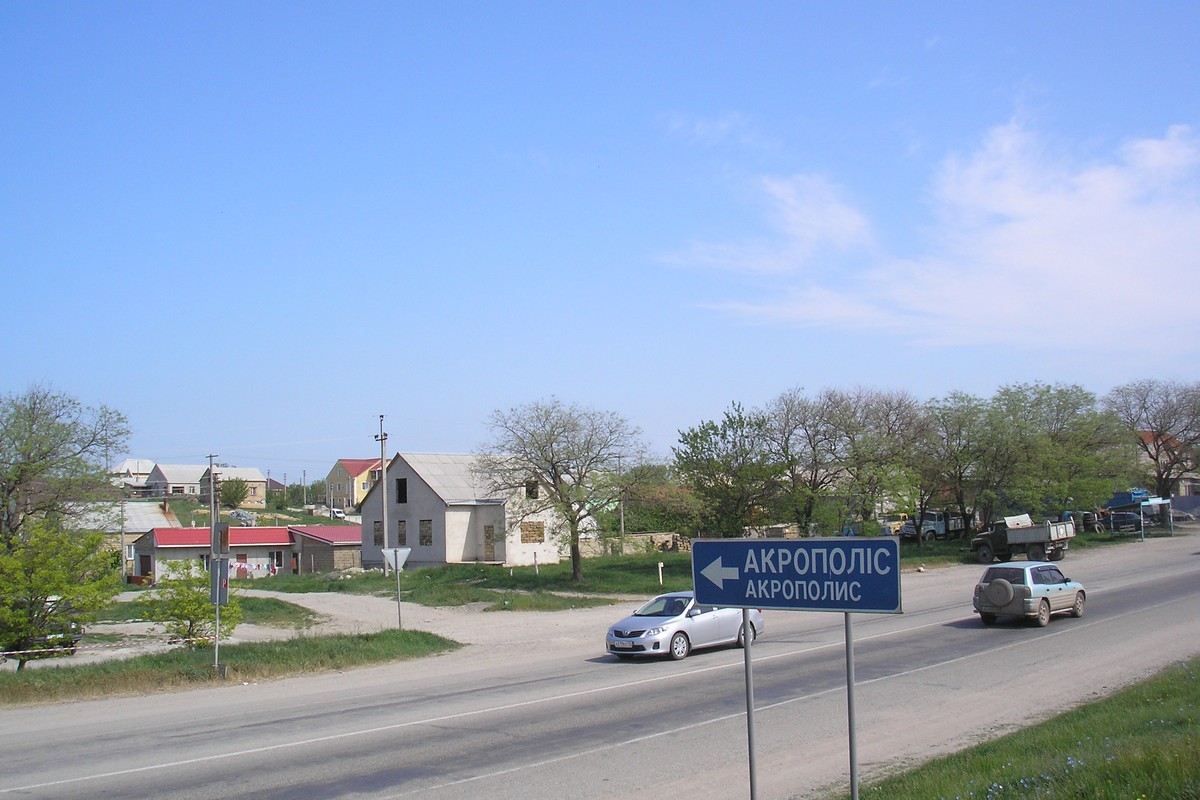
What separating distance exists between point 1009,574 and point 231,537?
188ft

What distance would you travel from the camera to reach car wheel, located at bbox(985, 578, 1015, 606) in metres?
22.4

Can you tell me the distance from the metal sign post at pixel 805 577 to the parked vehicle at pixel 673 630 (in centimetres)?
1349

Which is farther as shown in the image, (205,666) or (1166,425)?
(1166,425)

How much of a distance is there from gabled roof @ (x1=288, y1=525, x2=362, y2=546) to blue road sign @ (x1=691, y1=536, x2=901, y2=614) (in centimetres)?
6421

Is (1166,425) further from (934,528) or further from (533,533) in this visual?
(533,533)

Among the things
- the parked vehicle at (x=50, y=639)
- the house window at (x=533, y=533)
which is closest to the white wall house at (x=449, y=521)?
the house window at (x=533, y=533)

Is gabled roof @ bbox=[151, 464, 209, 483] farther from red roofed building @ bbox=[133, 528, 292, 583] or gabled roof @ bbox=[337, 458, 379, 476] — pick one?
red roofed building @ bbox=[133, 528, 292, 583]

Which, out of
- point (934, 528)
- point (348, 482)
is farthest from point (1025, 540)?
point (348, 482)

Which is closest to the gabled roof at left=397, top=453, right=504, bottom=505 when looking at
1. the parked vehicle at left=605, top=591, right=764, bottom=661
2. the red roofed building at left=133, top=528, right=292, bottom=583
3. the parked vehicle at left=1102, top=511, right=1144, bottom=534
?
the red roofed building at left=133, top=528, right=292, bottom=583

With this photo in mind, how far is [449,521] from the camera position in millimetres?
55656

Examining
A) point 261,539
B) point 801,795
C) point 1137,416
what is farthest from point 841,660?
point 1137,416

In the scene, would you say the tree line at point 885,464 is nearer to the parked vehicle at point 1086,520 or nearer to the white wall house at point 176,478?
the parked vehicle at point 1086,520

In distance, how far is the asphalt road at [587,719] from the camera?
407 inches

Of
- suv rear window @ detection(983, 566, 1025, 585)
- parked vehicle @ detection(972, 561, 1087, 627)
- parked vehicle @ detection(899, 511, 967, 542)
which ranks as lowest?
parked vehicle @ detection(899, 511, 967, 542)
